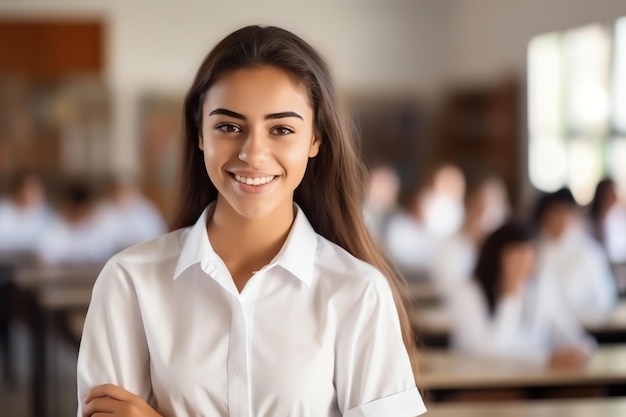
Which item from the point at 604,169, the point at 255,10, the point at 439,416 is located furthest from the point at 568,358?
the point at 255,10

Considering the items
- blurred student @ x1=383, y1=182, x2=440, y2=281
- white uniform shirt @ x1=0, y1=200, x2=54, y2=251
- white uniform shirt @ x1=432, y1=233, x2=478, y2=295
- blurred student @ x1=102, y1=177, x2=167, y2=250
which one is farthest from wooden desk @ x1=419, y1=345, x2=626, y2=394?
white uniform shirt @ x1=0, y1=200, x2=54, y2=251

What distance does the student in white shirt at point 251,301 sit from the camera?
1.60 meters

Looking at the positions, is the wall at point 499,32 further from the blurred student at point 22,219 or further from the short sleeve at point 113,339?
the short sleeve at point 113,339

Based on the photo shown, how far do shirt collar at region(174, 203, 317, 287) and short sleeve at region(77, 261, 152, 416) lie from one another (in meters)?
0.10

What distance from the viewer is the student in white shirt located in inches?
63.0

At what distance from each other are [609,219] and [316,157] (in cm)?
570

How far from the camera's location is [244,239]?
5.59 ft

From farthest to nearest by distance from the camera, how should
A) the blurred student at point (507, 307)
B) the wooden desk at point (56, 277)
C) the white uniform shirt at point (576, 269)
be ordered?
the wooden desk at point (56, 277) → the white uniform shirt at point (576, 269) → the blurred student at point (507, 307)

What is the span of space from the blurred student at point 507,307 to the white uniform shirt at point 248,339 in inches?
107

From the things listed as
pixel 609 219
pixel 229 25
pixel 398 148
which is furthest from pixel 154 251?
pixel 398 148

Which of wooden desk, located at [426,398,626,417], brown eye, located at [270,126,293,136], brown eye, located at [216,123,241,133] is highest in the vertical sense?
brown eye, located at [216,123,241,133]

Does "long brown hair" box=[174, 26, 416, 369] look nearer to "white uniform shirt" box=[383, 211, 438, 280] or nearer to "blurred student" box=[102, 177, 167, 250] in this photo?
"white uniform shirt" box=[383, 211, 438, 280]

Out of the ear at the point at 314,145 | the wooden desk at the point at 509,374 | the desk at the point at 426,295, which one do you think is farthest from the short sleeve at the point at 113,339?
the desk at the point at 426,295

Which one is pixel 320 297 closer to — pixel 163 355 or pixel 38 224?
pixel 163 355
